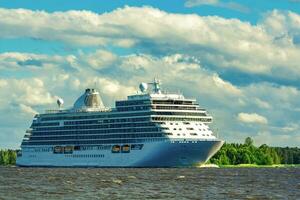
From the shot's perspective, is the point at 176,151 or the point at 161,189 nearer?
the point at 161,189

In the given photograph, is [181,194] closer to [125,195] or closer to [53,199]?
[125,195]

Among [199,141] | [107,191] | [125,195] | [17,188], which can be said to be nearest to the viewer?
[125,195]

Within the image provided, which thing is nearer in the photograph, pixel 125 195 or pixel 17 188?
pixel 125 195

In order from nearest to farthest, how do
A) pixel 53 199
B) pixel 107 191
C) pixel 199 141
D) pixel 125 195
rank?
pixel 53 199 < pixel 125 195 < pixel 107 191 < pixel 199 141

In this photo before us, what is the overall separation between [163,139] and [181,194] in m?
101

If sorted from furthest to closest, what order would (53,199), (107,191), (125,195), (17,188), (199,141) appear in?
(199,141), (17,188), (107,191), (125,195), (53,199)

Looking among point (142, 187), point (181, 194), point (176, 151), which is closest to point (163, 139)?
point (176, 151)

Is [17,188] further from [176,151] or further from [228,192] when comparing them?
[176,151]

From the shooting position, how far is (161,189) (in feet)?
354

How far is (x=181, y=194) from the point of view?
9869 cm

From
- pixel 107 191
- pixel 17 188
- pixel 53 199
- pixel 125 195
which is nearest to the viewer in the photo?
pixel 53 199

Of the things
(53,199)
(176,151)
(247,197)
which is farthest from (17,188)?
(176,151)

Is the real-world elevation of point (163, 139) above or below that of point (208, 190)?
above

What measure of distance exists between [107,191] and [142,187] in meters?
11.2
